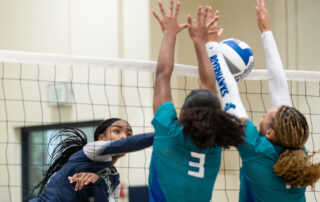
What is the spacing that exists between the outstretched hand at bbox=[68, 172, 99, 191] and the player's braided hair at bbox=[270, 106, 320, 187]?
146cm

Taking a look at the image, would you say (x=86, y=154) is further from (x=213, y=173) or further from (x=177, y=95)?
(x=177, y=95)

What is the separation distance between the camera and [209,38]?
3525mm

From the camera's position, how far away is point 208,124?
263 centimetres

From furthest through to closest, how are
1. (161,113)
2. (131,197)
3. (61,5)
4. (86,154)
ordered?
(61,5) < (131,197) < (86,154) < (161,113)

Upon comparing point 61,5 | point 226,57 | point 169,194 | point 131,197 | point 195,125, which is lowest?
point 131,197

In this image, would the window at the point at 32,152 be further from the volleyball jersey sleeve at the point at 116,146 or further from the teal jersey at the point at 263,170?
the teal jersey at the point at 263,170

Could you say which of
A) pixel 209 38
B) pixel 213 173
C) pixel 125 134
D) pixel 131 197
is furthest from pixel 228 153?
pixel 213 173

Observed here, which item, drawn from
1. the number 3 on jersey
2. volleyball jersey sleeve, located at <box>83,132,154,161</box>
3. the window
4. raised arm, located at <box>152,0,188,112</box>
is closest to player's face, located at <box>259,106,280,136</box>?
the number 3 on jersey

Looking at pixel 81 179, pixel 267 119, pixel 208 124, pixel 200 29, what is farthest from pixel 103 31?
pixel 208 124

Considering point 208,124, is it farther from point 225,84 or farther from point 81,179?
point 81,179

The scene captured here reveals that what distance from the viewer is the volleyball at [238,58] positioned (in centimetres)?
372

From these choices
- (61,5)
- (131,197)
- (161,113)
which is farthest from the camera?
(61,5)

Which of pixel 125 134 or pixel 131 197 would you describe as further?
pixel 131 197

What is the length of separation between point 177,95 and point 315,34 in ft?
7.36
